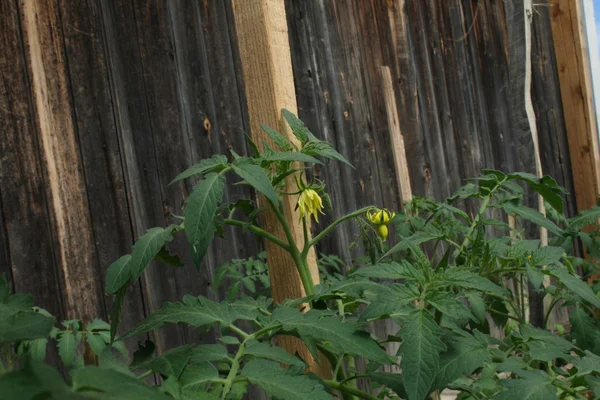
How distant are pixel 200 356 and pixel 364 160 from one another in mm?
2748

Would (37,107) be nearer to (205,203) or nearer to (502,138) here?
(205,203)

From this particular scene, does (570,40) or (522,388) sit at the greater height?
(570,40)

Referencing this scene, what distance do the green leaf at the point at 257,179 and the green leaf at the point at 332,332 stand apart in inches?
7.6

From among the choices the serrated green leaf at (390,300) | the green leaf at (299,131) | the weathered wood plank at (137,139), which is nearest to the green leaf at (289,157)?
the green leaf at (299,131)

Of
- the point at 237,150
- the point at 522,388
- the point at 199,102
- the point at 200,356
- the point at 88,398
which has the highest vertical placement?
the point at 199,102

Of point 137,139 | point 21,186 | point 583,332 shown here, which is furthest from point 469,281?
point 137,139

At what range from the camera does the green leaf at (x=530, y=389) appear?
98 centimetres

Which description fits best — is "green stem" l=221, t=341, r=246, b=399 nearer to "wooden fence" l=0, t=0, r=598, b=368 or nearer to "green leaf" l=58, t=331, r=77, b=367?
"green leaf" l=58, t=331, r=77, b=367

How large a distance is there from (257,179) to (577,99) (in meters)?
4.77

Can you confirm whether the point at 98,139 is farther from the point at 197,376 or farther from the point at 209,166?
the point at 197,376

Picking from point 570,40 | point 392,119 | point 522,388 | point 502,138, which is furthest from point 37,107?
point 570,40

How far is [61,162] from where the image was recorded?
2.28 m

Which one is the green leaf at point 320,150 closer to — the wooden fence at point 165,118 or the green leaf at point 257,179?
the green leaf at point 257,179

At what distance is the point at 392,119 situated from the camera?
379cm
